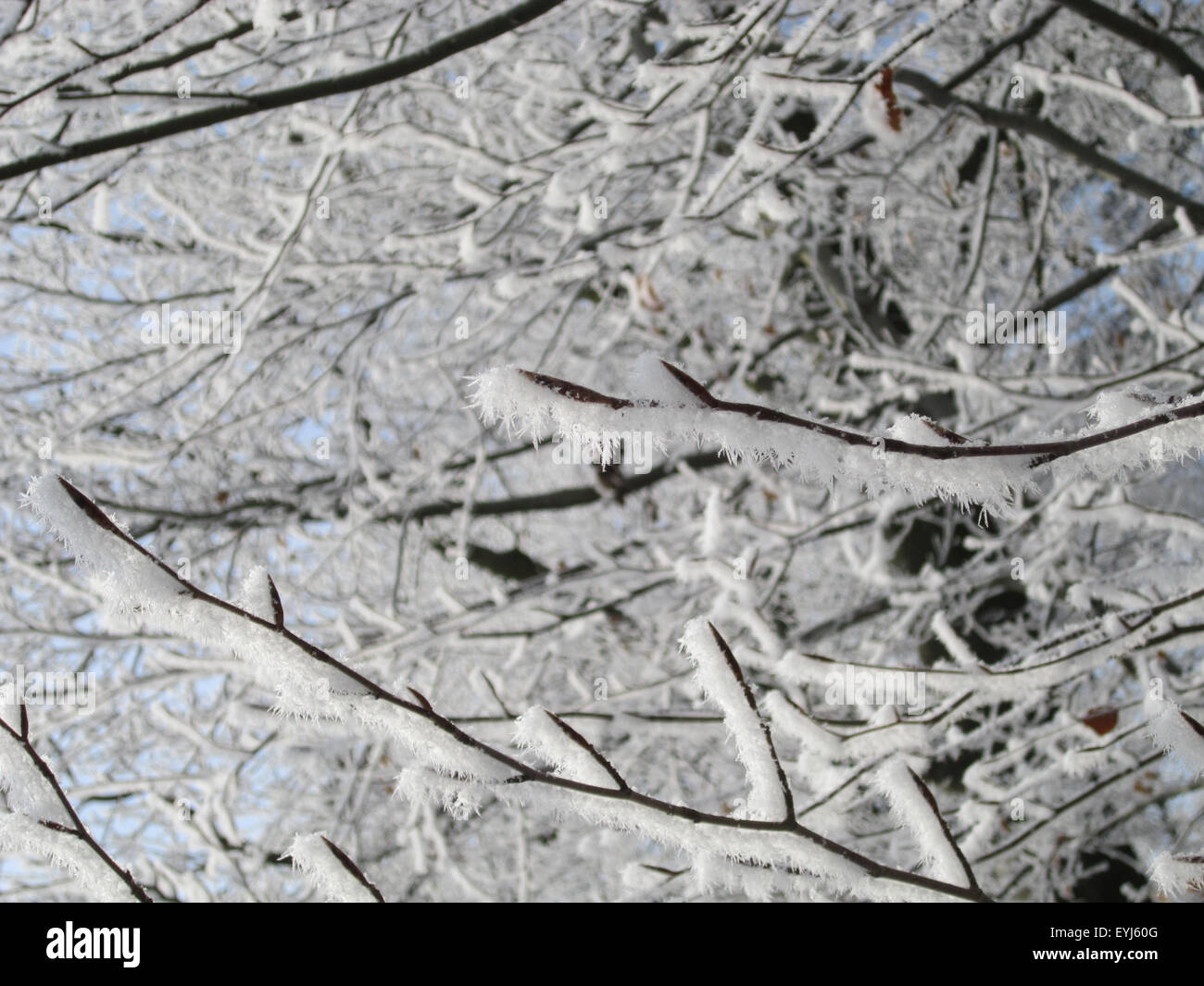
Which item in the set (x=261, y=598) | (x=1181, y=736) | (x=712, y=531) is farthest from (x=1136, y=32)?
(x=261, y=598)

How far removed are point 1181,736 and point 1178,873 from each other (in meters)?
0.15

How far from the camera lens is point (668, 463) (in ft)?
16.4

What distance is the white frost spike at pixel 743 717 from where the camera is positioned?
0.87 metres

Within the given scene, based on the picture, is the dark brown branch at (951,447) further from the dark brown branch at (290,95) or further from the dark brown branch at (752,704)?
the dark brown branch at (290,95)

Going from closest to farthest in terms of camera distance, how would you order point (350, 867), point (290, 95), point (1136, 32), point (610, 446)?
1. point (610, 446)
2. point (350, 867)
3. point (290, 95)
4. point (1136, 32)

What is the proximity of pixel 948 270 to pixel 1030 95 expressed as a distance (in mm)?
947

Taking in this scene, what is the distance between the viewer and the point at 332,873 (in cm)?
89

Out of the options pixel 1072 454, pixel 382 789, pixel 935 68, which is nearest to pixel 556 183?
pixel 1072 454

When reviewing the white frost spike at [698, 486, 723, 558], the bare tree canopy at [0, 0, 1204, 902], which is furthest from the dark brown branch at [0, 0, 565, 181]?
the white frost spike at [698, 486, 723, 558]

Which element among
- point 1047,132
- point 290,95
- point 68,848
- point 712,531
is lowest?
point 68,848

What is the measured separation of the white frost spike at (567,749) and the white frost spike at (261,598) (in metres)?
0.27

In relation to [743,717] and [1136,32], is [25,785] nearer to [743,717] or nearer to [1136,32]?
[743,717]
